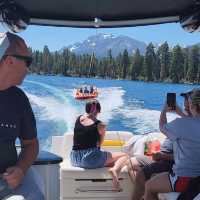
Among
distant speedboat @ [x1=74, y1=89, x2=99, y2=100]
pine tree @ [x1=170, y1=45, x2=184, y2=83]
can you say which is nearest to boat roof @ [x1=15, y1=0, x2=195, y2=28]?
distant speedboat @ [x1=74, y1=89, x2=99, y2=100]

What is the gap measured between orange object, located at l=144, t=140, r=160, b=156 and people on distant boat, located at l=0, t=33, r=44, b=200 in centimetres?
226

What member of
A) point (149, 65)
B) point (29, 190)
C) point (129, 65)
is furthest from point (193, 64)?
point (29, 190)

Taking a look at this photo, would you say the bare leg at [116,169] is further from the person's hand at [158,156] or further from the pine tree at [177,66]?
the pine tree at [177,66]

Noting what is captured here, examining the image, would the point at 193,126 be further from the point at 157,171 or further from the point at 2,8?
the point at 2,8

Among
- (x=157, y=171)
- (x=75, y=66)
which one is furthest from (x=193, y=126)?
(x=75, y=66)

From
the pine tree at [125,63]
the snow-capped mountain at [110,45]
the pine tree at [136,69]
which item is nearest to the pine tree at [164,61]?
the pine tree at [136,69]

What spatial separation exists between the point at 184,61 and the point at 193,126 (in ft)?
22.3

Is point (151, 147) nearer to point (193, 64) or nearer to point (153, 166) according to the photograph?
point (153, 166)

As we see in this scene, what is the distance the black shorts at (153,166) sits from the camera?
3.84 metres

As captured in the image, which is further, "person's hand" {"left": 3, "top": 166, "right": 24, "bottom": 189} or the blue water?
the blue water

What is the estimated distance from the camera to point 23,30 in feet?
12.4

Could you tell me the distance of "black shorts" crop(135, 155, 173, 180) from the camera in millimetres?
3840

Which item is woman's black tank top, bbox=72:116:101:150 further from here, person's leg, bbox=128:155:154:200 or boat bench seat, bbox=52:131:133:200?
person's leg, bbox=128:155:154:200

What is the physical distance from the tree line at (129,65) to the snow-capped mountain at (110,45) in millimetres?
314
